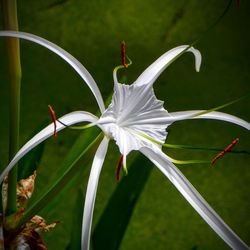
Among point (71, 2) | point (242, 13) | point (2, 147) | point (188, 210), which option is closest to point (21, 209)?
point (2, 147)

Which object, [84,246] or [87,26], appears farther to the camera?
[87,26]

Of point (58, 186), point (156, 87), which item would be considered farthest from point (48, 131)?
point (156, 87)

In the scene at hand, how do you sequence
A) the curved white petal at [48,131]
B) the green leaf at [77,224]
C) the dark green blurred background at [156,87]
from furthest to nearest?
the dark green blurred background at [156,87] → the green leaf at [77,224] → the curved white petal at [48,131]

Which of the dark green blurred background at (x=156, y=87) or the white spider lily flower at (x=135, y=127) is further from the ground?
the dark green blurred background at (x=156, y=87)

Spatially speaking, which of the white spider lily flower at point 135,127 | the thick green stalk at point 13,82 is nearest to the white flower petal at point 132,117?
the white spider lily flower at point 135,127

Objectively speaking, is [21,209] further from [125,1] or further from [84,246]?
[125,1]

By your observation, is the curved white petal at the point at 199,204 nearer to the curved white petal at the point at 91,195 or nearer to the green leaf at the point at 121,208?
the curved white petal at the point at 91,195

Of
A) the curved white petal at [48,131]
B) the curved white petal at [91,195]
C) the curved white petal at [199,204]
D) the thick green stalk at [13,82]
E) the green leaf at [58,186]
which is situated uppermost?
the thick green stalk at [13,82]
